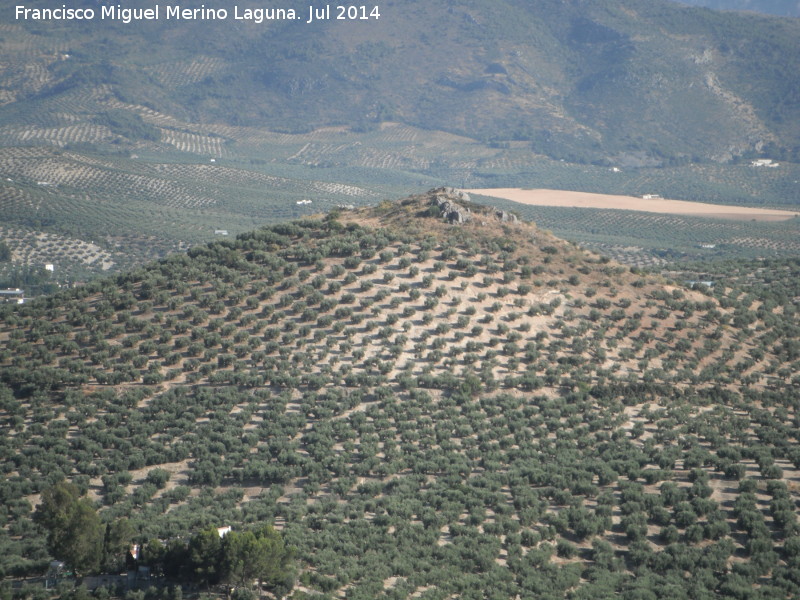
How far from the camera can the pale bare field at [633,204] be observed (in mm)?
117312

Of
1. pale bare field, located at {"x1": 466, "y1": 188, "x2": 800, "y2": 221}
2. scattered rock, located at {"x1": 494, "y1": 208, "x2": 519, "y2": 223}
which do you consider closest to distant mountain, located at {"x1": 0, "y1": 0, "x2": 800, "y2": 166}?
pale bare field, located at {"x1": 466, "y1": 188, "x2": 800, "y2": 221}

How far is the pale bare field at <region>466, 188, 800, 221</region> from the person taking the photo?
385ft

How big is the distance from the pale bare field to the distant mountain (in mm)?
31910

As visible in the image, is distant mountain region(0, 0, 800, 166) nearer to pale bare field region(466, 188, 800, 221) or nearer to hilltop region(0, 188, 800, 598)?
pale bare field region(466, 188, 800, 221)

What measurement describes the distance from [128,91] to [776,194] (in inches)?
4396

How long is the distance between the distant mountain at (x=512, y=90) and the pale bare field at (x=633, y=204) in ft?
105

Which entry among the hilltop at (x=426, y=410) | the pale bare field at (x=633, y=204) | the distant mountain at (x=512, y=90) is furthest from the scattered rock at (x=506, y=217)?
the distant mountain at (x=512, y=90)

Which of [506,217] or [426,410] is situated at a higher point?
[506,217]

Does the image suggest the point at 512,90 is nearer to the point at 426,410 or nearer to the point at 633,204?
the point at 633,204

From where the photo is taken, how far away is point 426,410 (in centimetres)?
3666

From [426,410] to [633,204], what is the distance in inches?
3753

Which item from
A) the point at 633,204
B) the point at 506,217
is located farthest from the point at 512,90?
the point at 506,217

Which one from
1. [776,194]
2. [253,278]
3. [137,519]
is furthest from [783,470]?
[776,194]

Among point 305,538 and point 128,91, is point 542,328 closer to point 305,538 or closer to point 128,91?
point 305,538
